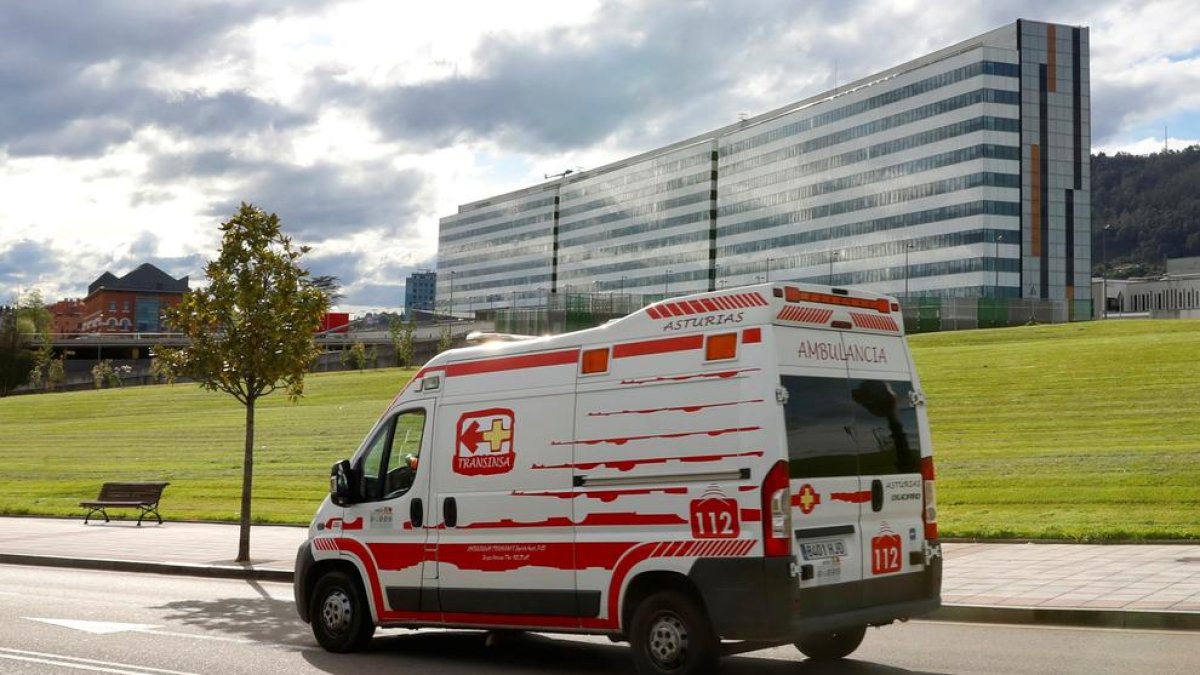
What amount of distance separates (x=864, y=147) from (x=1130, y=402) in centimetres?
9508

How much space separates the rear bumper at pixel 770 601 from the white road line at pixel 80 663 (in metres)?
4.25

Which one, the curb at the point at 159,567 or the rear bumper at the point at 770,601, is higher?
the rear bumper at the point at 770,601

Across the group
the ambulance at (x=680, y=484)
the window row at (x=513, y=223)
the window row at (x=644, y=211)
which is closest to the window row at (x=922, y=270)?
the window row at (x=644, y=211)

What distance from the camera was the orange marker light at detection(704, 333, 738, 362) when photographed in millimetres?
8344

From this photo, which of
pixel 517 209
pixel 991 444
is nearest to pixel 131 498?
pixel 991 444

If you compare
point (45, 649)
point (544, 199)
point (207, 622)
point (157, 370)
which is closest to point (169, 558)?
point (157, 370)

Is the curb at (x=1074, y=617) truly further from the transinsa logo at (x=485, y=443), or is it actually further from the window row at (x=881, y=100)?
the window row at (x=881, y=100)

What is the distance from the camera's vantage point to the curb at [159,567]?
1716cm

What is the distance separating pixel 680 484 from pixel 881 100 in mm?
117160

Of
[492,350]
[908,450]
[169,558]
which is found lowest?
[169,558]

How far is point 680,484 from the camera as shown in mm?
8430

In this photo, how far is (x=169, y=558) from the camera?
19266 mm

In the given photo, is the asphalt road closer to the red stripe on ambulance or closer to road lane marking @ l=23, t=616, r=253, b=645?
road lane marking @ l=23, t=616, r=253, b=645

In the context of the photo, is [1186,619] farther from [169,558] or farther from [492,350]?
[169,558]
